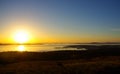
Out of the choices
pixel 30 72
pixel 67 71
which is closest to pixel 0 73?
pixel 30 72

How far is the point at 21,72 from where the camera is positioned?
902 inches

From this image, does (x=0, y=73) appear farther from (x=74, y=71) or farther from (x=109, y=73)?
(x=109, y=73)

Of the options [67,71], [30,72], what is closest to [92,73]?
[67,71]

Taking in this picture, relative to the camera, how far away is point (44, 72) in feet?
75.5

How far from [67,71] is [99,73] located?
3590 mm

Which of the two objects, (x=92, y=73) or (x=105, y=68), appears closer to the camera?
(x=92, y=73)

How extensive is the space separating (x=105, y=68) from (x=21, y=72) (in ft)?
32.6

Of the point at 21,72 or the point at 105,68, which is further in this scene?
the point at 105,68

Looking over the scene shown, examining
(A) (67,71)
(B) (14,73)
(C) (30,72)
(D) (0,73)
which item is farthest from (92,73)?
(D) (0,73)

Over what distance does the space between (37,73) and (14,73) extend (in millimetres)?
2537

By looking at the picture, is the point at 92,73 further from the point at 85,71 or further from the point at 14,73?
the point at 14,73

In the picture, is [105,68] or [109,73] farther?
[105,68]

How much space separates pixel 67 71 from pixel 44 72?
261cm

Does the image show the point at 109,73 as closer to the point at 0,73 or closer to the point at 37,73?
the point at 37,73
